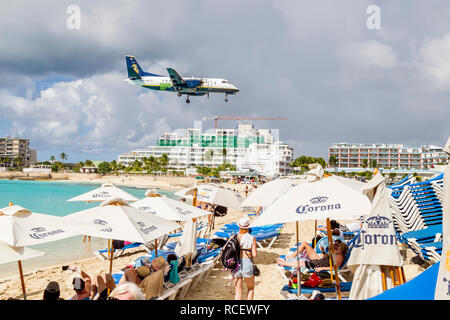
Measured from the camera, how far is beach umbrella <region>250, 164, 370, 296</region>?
4.04 m

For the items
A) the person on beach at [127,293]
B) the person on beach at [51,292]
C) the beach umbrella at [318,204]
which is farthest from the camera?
the person on beach at [51,292]

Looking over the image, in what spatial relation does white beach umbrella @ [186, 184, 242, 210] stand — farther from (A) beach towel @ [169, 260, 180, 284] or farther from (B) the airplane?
(B) the airplane

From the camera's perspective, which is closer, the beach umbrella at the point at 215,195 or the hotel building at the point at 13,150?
the beach umbrella at the point at 215,195

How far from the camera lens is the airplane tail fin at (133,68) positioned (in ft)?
156

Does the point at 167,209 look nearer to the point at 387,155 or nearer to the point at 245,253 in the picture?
the point at 245,253

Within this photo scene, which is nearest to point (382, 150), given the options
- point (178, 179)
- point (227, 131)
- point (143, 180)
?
point (227, 131)

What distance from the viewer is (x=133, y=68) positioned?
48062mm

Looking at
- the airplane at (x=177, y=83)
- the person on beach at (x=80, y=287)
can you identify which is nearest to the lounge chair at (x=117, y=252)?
the person on beach at (x=80, y=287)

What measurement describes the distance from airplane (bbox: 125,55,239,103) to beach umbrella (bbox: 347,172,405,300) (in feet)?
118

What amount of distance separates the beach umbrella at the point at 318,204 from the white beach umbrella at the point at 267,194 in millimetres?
4404

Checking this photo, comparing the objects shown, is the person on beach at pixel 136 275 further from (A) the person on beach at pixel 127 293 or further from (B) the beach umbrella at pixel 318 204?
(B) the beach umbrella at pixel 318 204

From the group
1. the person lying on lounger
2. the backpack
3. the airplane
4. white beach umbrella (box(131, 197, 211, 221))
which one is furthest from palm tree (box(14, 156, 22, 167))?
the backpack
